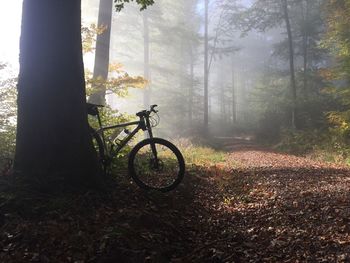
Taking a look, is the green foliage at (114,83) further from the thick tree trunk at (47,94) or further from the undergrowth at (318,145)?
the undergrowth at (318,145)

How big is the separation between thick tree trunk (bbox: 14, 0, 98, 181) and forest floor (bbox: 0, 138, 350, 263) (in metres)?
0.55

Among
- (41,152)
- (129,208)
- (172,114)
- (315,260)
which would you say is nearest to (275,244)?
(315,260)

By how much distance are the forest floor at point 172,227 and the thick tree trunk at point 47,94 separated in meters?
0.55

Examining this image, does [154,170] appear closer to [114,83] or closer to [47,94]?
[47,94]

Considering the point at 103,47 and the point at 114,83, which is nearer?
the point at 114,83

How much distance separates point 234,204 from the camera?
7.12 meters

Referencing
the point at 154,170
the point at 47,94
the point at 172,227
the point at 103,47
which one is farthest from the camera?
the point at 103,47

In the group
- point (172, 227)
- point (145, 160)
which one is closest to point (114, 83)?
point (145, 160)

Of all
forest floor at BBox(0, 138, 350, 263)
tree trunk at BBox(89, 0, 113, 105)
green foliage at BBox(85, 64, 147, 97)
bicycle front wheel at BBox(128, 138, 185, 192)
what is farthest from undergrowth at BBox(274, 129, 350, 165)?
tree trunk at BBox(89, 0, 113, 105)

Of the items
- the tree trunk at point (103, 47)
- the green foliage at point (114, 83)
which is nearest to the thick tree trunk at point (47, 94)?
the green foliage at point (114, 83)

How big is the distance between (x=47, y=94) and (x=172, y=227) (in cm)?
263

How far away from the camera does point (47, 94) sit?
18.4ft

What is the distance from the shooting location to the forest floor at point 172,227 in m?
4.37

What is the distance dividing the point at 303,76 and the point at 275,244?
23.3 m
